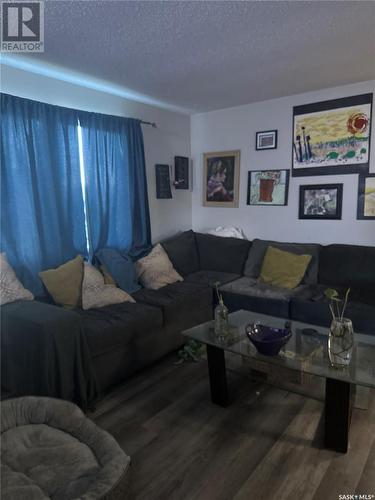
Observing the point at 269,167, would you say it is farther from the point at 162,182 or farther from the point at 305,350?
the point at 305,350

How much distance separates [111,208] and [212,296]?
1.34 metres

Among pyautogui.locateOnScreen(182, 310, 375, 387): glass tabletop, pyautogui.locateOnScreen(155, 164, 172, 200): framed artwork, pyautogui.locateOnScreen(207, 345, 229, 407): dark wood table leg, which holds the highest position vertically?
pyautogui.locateOnScreen(155, 164, 172, 200): framed artwork

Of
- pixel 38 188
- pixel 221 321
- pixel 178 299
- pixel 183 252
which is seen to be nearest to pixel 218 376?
pixel 221 321

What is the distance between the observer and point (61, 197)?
2.96 metres

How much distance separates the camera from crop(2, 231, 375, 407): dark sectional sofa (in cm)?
202

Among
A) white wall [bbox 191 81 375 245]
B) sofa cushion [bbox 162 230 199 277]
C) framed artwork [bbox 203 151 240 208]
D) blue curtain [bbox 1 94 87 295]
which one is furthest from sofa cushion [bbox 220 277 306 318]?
blue curtain [bbox 1 94 87 295]

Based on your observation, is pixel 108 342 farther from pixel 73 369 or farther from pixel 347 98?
pixel 347 98

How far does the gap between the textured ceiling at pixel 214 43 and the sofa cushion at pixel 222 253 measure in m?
1.60

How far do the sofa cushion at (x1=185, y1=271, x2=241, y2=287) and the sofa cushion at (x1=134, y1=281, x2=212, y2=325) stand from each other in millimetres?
192

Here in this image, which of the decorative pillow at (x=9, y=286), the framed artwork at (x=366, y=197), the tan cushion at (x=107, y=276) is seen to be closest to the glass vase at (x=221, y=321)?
the tan cushion at (x=107, y=276)

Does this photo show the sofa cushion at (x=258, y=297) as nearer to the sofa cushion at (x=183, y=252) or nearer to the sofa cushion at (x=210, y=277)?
the sofa cushion at (x=210, y=277)

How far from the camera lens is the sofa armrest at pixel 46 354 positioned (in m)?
1.96

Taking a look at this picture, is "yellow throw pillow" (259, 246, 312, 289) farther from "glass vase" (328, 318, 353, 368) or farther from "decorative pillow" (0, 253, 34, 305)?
"decorative pillow" (0, 253, 34, 305)

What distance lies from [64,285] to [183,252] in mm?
1525
